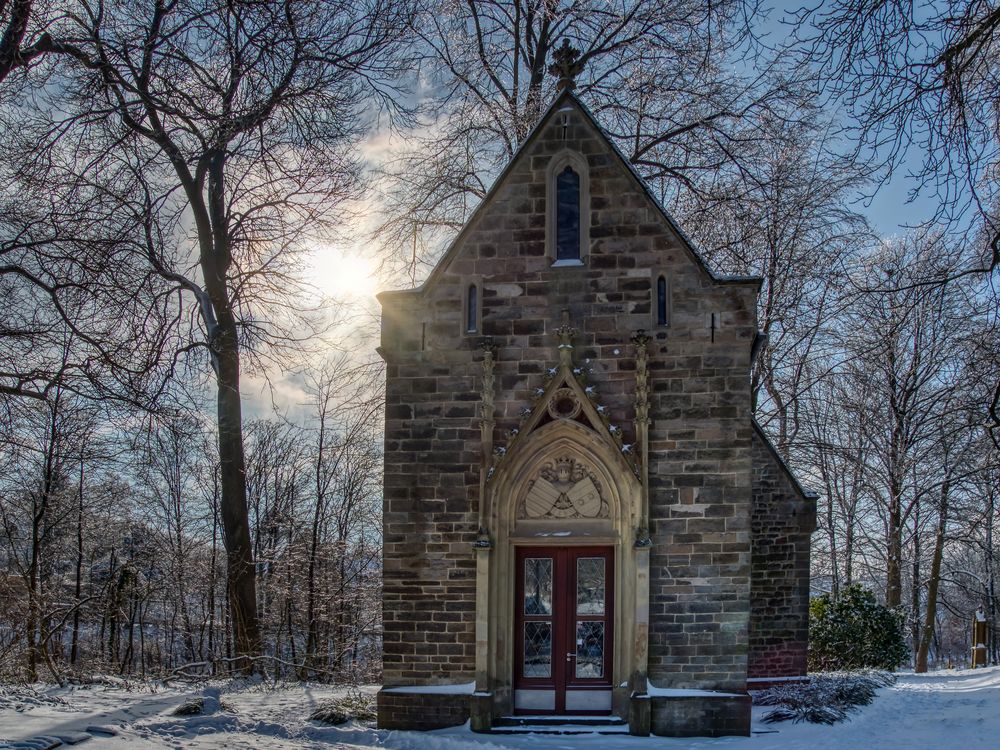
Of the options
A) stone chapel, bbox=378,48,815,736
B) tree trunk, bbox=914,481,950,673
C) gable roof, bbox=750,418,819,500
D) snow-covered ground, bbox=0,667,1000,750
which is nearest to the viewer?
snow-covered ground, bbox=0,667,1000,750

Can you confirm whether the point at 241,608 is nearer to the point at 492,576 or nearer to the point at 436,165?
the point at 492,576

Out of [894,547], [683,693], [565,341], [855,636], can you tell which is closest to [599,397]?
[565,341]

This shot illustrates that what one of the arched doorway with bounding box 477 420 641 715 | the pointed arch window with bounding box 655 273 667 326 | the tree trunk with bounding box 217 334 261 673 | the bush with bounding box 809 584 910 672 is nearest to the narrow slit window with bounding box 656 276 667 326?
the pointed arch window with bounding box 655 273 667 326

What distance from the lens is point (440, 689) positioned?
12.1 meters

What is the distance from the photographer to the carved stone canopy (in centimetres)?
1239

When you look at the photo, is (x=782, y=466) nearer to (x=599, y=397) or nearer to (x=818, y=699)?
(x=818, y=699)

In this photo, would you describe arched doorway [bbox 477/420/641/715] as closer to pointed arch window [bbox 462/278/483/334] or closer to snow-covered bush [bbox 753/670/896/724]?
pointed arch window [bbox 462/278/483/334]

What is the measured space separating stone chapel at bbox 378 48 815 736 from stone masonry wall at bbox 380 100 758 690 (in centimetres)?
3

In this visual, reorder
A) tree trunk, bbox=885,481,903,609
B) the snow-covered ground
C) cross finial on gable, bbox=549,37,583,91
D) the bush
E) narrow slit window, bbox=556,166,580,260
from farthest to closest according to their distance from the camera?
1. tree trunk, bbox=885,481,903,609
2. the bush
3. cross finial on gable, bbox=549,37,583,91
4. narrow slit window, bbox=556,166,580,260
5. the snow-covered ground

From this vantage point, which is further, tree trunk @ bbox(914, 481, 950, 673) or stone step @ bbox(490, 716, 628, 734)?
tree trunk @ bbox(914, 481, 950, 673)

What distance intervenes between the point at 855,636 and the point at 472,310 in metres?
13.5

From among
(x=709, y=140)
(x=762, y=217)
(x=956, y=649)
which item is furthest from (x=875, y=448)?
(x=956, y=649)

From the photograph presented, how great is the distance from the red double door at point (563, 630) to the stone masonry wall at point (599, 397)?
51cm

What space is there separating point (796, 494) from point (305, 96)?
10576 mm
